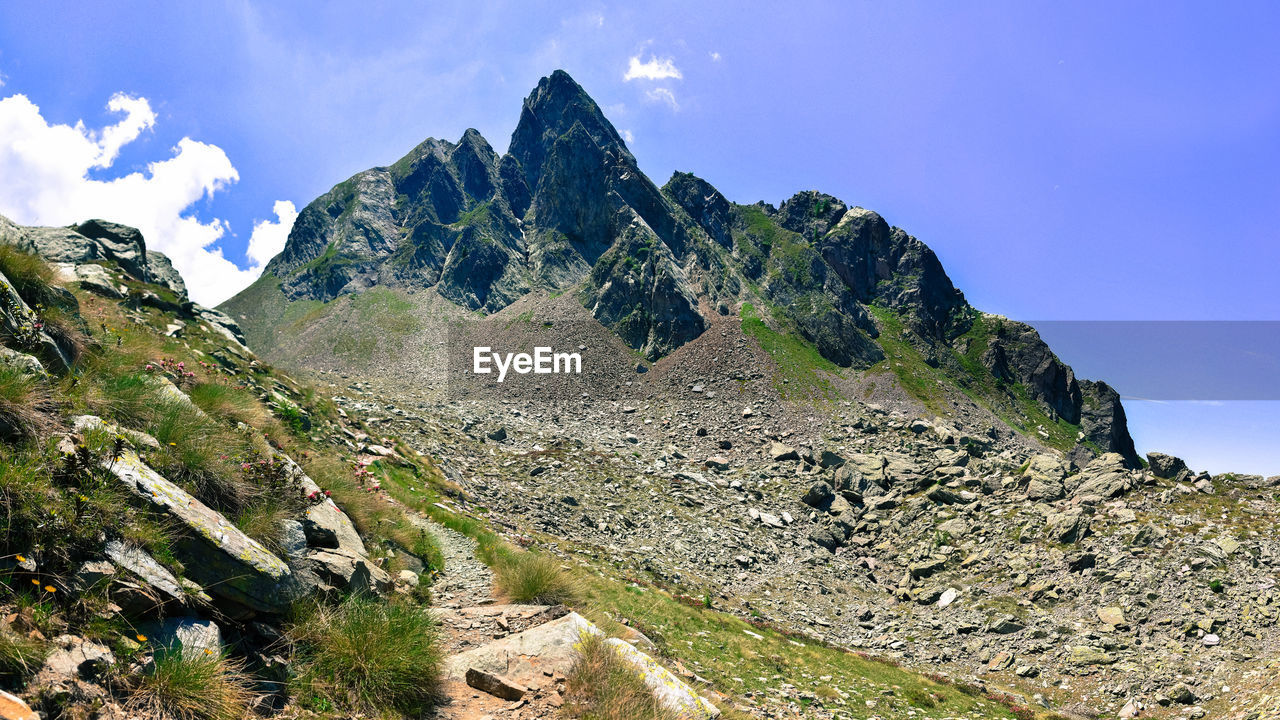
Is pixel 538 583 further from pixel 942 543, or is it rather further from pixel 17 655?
pixel 942 543

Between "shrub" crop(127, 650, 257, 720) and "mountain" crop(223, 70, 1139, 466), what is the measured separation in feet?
240

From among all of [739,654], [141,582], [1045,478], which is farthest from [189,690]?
[1045,478]

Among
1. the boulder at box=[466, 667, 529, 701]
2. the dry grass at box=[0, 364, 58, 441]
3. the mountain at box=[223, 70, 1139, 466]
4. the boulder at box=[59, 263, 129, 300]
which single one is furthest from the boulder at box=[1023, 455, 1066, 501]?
the boulder at box=[59, 263, 129, 300]

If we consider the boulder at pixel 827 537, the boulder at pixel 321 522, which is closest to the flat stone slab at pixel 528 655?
the boulder at pixel 321 522

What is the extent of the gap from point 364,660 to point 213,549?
212 cm

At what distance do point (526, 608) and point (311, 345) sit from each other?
347ft

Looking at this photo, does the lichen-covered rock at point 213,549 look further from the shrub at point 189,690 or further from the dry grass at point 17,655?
the dry grass at point 17,655

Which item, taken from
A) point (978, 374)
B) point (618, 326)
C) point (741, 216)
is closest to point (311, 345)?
point (618, 326)

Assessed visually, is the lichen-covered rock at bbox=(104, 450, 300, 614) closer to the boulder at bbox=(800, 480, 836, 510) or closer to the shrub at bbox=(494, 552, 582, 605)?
the shrub at bbox=(494, 552, 582, 605)

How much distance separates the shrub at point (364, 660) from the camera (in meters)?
5.71

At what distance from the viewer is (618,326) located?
84000 mm

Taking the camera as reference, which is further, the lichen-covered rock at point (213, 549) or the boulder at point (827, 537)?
the boulder at point (827, 537)

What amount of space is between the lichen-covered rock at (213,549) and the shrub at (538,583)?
4.74 m

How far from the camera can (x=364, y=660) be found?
237 inches
